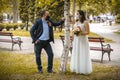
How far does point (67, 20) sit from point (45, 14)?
0.74m

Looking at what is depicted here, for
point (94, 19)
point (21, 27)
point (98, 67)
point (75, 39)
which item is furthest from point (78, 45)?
point (94, 19)

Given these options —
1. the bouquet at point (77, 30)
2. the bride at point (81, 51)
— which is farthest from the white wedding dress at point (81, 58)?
the bouquet at point (77, 30)

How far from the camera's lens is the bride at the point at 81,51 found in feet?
35.4

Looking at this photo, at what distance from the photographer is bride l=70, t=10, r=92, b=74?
1080cm

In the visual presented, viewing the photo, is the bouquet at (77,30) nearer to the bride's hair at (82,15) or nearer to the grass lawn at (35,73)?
the bride's hair at (82,15)

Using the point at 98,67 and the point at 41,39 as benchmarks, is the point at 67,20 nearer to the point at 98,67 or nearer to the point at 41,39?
the point at 41,39

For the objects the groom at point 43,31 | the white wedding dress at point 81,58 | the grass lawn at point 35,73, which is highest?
the groom at point 43,31

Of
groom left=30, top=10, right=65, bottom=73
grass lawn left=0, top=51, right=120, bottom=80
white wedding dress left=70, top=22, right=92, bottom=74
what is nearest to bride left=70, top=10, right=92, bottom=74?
white wedding dress left=70, top=22, right=92, bottom=74

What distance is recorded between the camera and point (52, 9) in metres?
37.2

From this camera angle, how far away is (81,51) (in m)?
10.8

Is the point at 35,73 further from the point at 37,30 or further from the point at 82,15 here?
the point at 82,15

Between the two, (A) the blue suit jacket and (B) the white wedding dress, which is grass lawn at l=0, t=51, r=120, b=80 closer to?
(B) the white wedding dress

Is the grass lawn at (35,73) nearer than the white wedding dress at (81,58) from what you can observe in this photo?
Yes

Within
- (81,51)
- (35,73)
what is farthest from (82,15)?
(35,73)
